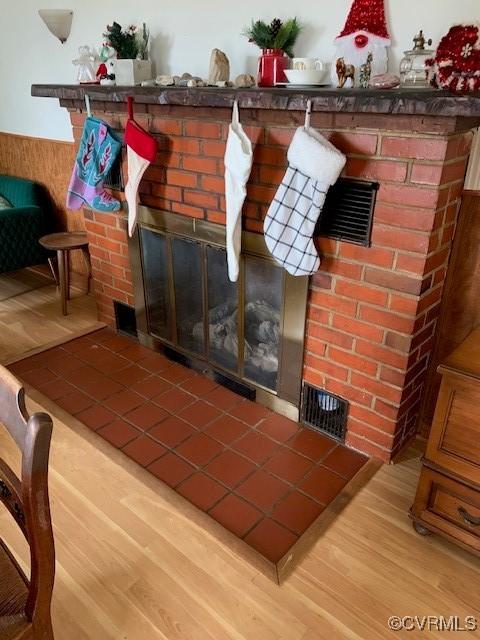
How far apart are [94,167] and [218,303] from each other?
85 centimetres

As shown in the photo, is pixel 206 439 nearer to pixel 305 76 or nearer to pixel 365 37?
pixel 305 76

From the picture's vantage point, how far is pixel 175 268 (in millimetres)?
2223

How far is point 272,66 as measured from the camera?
5.49 ft

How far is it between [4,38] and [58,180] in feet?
3.29

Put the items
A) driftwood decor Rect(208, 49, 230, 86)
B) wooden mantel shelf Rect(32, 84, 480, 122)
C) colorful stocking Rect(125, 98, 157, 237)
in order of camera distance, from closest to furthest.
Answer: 1. wooden mantel shelf Rect(32, 84, 480, 122)
2. driftwood decor Rect(208, 49, 230, 86)
3. colorful stocking Rect(125, 98, 157, 237)

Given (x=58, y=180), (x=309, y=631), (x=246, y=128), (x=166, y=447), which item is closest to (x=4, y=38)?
(x=58, y=180)

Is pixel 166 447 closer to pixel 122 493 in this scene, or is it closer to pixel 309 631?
pixel 122 493

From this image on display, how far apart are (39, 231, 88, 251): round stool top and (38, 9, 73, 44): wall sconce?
111 cm

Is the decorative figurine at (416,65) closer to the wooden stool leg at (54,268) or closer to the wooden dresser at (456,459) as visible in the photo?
the wooden dresser at (456,459)

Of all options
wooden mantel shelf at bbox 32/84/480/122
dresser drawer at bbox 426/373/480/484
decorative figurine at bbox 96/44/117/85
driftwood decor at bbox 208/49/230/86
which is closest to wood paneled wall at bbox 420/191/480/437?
wooden mantel shelf at bbox 32/84/480/122

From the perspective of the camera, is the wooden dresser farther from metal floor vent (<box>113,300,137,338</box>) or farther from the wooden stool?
the wooden stool

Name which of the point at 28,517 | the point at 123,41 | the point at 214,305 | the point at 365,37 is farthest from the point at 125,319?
the point at 28,517

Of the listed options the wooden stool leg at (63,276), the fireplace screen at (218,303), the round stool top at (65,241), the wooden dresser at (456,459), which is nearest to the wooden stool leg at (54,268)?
the round stool top at (65,241)

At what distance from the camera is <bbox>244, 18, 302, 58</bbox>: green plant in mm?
1685
